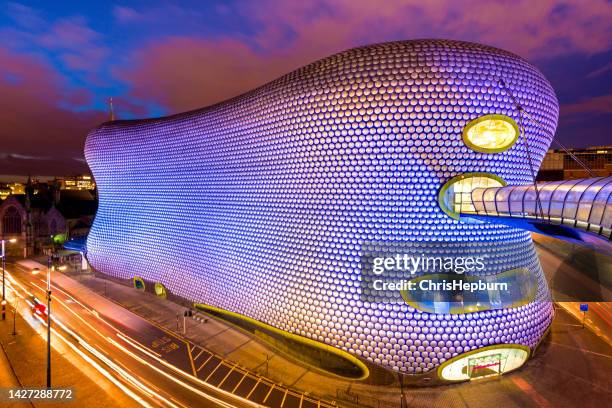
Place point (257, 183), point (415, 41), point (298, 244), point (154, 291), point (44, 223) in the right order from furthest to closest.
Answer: point (44, 223), point (154, 291), point (257, 183), point (298, 244), point (415, 41)

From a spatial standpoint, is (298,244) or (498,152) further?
(298,244)

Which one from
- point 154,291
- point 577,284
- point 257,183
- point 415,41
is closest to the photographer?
point 415,41

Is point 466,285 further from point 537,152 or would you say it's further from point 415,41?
point 415,41

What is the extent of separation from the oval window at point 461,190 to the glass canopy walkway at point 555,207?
Result: 0.15 meters

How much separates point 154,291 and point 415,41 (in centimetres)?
2577

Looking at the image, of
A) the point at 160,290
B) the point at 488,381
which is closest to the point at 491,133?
the point at 488,381

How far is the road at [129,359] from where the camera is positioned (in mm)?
13383

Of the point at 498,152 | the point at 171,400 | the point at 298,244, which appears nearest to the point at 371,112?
the point at 498,152

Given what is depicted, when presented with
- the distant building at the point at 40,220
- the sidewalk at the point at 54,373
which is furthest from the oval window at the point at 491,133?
the distant building at the point at 40,220

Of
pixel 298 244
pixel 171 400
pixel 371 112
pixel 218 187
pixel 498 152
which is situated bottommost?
pixel 171 400

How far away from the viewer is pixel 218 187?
72.7 ft

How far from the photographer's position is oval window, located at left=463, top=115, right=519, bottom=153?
14.4m

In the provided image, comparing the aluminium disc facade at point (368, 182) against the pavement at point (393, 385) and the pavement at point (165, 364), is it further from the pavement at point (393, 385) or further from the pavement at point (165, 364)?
the pavement at point (165, 364)

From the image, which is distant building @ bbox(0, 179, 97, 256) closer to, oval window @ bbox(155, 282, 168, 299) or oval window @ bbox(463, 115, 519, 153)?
oval window @ bbox(155, 282, 168, 299)
